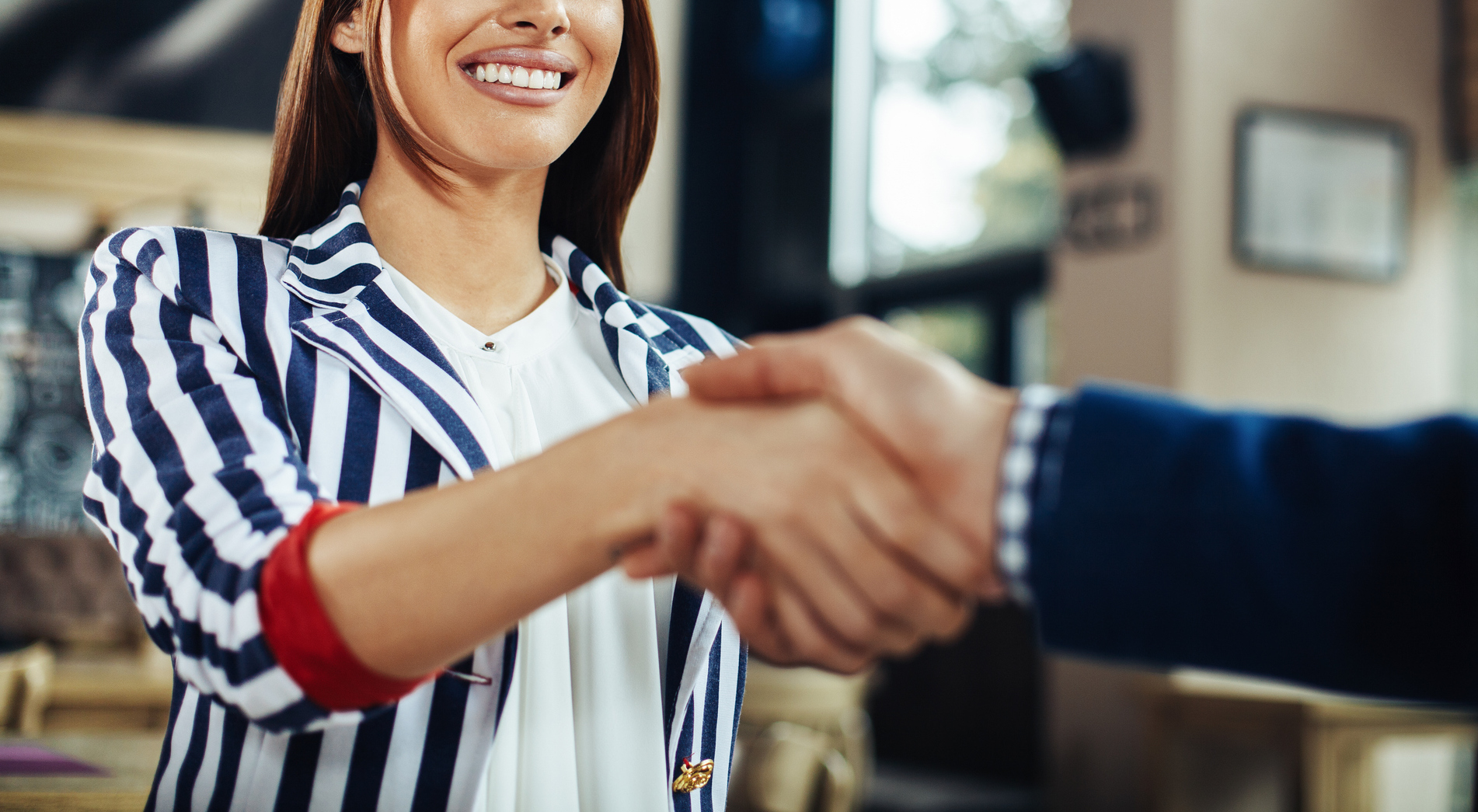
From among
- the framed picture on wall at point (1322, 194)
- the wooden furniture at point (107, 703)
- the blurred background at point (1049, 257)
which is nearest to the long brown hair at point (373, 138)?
the blurred background at point (1049, 257)

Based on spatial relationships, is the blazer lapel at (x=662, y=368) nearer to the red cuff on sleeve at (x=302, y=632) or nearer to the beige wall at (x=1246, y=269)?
the red cuff on sleeve at (x=302, y=632)

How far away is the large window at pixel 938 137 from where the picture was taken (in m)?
4.84

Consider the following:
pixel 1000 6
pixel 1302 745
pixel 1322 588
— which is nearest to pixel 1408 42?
pixel 1000 6

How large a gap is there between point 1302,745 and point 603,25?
2805mm

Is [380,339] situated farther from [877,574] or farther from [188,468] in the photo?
[877,574]

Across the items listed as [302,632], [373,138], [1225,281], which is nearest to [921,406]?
[302,632]

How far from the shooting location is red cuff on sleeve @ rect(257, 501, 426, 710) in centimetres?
62

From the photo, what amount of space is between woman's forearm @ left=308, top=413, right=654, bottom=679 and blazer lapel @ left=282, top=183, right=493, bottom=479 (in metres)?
0.21

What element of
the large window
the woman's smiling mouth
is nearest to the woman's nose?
the woman's smiling mouth

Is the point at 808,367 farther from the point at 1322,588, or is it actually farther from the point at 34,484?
the point at 34,484

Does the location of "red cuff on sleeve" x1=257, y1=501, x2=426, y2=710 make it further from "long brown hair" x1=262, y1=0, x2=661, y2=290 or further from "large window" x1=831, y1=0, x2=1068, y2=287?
"large window" x1=831, y1=0, x2=1068, y2=287

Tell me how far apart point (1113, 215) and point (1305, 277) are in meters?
0.68

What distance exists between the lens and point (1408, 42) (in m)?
4.07

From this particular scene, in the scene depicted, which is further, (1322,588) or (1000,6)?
(1000,6)
